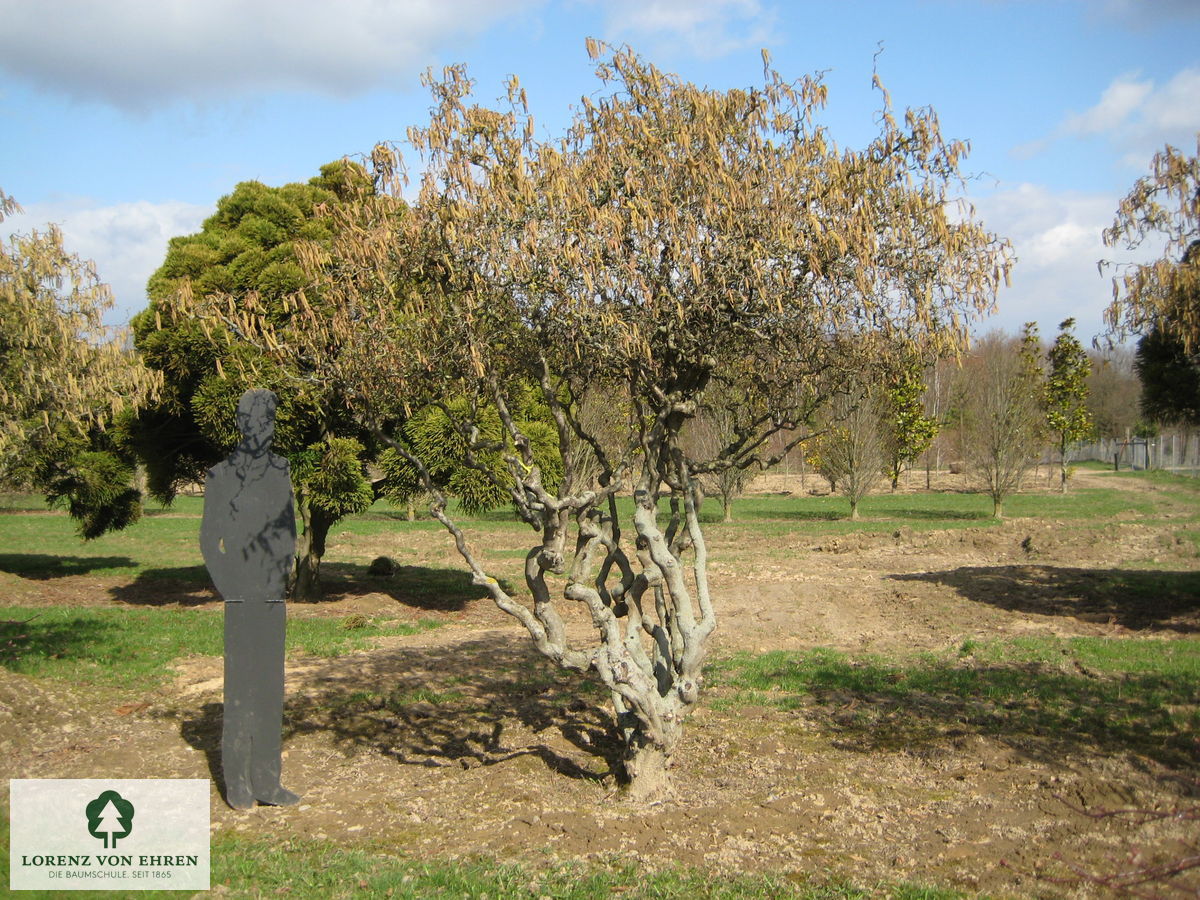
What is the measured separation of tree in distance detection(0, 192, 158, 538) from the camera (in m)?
10.0

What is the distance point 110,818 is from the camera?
16.9ft

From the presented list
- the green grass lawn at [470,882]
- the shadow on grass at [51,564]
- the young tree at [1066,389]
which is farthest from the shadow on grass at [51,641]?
the young tree at [1066,389]

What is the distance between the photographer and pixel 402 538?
2427 cm

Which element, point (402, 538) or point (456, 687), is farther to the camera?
point (402, 538)

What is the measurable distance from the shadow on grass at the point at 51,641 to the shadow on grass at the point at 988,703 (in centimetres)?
658

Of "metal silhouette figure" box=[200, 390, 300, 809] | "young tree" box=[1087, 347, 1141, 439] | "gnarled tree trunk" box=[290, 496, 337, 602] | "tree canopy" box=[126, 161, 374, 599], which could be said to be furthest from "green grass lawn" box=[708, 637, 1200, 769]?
"young tree" box=[1087, 347, 1141, 439]

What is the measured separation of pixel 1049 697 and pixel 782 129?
202 inches

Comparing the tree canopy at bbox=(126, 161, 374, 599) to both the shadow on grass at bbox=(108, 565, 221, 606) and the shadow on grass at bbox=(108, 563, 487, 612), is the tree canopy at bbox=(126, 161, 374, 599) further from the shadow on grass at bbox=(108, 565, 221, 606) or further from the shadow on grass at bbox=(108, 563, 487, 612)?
the shadow on grass at bbox=(108, 565, 221, 606)

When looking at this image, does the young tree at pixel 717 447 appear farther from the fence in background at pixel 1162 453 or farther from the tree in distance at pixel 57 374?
the fence in background at pixel 1162 453

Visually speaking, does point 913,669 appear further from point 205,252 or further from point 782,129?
point 205,252

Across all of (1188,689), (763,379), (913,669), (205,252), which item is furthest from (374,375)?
(205,252)

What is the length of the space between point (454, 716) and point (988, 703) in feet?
14.2

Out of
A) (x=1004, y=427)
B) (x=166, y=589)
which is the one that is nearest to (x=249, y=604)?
(x=166, y=589)

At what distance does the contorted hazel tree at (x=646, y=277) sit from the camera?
5.14 metres
